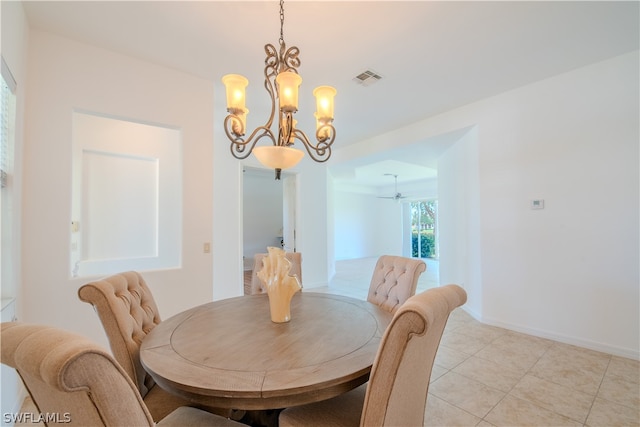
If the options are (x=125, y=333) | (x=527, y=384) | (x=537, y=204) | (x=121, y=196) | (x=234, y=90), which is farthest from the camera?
(x=121, y=196)

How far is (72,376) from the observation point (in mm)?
576

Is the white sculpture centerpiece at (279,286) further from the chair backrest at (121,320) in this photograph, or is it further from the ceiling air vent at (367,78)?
the ceiling air vent at (367,78)

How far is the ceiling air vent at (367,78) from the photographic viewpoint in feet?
9.07

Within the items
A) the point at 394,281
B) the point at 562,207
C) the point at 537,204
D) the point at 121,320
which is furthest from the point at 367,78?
the point at 121,320

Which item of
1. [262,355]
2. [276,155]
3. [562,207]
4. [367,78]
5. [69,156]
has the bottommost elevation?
[262,355]

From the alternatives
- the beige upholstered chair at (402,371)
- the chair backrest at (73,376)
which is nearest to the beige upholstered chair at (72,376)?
the chair backrest at (73,376)

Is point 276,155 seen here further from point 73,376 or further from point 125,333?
→ point 73,376

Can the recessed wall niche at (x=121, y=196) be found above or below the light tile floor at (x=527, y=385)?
above

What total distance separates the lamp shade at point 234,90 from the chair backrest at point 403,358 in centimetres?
141

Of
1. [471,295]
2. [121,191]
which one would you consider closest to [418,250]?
[471,295]

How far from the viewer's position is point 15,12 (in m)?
1.74

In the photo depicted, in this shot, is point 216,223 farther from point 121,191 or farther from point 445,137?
point 445,137

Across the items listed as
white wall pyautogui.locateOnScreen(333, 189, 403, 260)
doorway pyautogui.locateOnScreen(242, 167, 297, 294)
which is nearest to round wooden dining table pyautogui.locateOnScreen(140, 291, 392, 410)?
doorway pyautogui.locateOnScreen(242, 167, 297, 294)

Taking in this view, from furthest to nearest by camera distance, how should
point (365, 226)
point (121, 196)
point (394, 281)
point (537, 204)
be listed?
point (365, 226) < point (121, 196) < point (537, 204) < point (394, 281)
